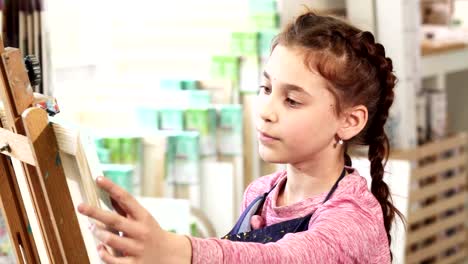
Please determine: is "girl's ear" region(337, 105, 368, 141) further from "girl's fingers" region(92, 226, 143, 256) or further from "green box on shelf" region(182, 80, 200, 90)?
"green box on shelf" region(182, 80, 200, 90)

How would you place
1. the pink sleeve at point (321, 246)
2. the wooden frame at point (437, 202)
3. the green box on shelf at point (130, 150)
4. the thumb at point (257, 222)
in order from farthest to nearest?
the wooden frame at point (437, 202) → the green box on shelf at point (130, 150) → the thumb at point (257, 222) → the pink sleeve at point (321, 246)

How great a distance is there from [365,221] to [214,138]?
5.07 ft

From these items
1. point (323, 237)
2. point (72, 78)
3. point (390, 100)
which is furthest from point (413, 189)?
point (323, 237)

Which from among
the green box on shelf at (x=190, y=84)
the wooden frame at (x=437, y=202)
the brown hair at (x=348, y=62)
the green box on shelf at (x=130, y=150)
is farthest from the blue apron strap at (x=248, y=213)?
the wooden frame at (x=437, y=202)

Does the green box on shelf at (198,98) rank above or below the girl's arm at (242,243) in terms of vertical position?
below

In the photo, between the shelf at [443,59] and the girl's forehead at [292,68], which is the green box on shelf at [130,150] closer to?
the girl's forehead at [292,68]

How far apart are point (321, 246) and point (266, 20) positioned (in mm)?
1874

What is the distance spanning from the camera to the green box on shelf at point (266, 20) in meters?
2.90

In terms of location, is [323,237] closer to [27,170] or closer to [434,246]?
[27,170]

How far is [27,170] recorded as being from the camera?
1108 mm

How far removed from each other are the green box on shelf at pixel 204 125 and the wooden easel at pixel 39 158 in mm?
1531

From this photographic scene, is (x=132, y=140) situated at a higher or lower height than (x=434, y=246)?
higher

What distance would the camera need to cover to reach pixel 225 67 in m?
2.87

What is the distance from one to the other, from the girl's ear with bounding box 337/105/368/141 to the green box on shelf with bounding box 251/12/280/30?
1582 millimetres
